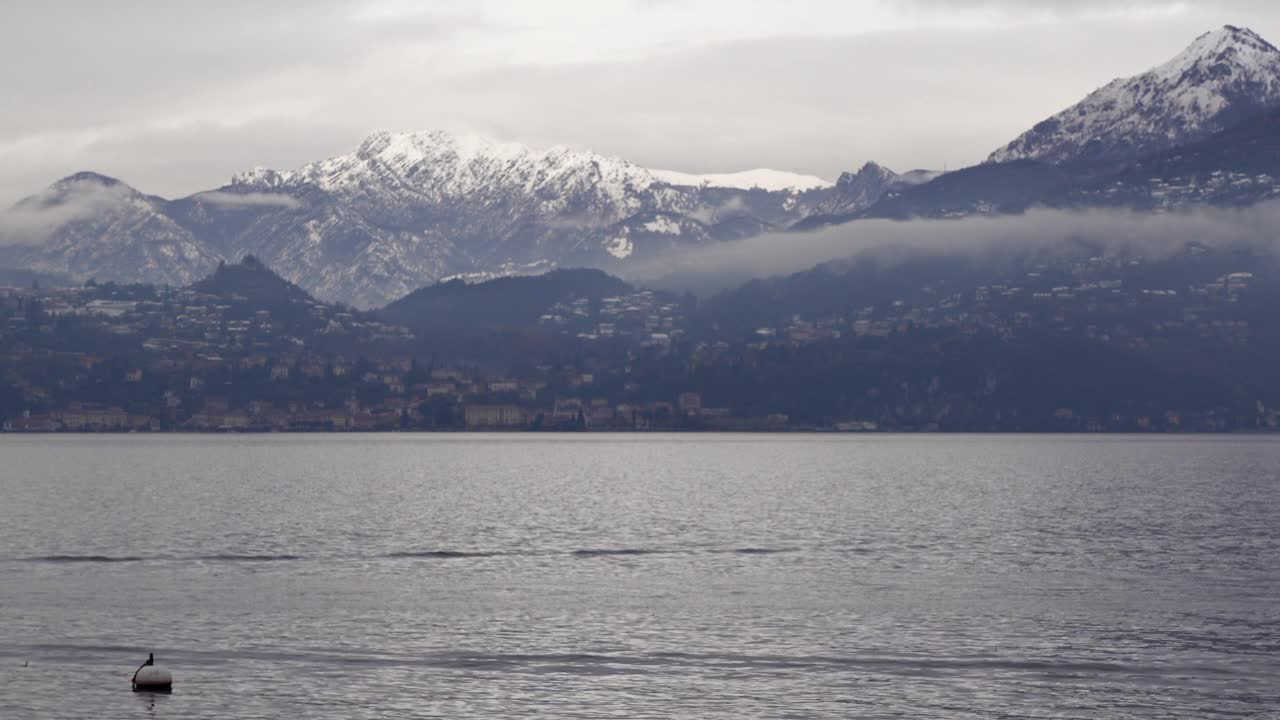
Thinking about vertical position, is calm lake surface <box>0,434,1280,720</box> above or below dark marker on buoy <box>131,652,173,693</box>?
below

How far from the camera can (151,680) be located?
222ft

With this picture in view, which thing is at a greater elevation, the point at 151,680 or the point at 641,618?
the point at 151,680

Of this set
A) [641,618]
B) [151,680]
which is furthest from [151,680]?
[641,618]

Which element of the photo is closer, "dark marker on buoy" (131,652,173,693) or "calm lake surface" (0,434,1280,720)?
"dark marker on buoy" (131,652,173,693)

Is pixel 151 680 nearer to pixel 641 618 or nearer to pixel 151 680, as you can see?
pixel 151 680

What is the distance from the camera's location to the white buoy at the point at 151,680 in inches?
2667

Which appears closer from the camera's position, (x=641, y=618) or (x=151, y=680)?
(x=151, y=680)

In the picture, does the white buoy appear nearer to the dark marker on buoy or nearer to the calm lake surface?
the dark marker on buoy

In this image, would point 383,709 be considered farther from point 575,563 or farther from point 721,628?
point 575,563

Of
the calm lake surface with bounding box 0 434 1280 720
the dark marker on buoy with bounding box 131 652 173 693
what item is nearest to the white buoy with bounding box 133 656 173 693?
the dark marker on buoy with bounding box 131 652 173 693

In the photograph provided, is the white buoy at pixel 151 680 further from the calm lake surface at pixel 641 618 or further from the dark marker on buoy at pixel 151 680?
the calm lake surface at pixel 641 618

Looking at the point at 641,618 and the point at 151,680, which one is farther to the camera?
the point at 641,618

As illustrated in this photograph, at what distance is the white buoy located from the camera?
67.8 meters

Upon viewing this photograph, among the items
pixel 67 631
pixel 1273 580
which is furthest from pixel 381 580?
pixel 1273 580
